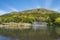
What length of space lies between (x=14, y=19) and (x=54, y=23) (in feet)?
75.6

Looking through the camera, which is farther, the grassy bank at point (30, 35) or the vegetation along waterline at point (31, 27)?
the vegetation along waterline at point (31, 27)

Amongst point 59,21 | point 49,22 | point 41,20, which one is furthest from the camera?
point 41,20

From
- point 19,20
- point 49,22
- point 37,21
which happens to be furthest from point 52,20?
point 19,20

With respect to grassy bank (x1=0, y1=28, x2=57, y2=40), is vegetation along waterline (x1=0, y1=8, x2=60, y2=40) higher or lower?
higher

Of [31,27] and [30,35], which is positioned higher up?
[31,27]

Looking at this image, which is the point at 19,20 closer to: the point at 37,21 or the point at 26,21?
the point at 26,21

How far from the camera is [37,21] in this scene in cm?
9906

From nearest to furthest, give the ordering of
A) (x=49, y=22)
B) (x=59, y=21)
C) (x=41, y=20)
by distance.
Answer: (x=59, y=21), (x=49, y=22), (x=41, y=20)

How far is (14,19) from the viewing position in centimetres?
8988

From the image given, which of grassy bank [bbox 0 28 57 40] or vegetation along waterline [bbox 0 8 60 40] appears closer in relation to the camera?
grassy bank [bbox 0 28 57 40]

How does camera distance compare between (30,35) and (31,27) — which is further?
(31,27)

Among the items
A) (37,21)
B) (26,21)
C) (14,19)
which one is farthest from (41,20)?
(14,19)

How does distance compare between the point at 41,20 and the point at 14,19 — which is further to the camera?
the point at 41,20

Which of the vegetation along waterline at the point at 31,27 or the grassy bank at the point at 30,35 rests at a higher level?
the vegetation along waterline at the point at 31,27
